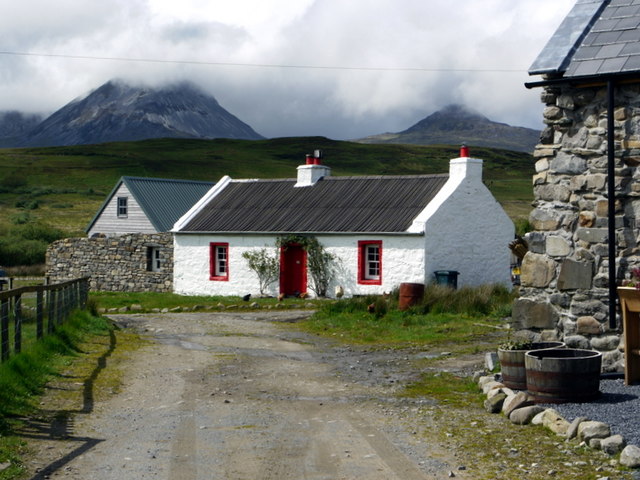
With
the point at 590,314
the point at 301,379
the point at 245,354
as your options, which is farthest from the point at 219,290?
the point at 590,314

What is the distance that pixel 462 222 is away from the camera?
30.0 meters

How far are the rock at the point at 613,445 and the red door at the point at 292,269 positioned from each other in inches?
945

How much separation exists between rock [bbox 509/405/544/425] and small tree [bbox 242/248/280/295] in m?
22.7

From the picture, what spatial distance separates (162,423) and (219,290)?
23.9 metres

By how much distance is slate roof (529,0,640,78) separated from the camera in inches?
450

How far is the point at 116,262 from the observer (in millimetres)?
36969

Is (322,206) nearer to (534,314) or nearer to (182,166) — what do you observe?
(534,314)

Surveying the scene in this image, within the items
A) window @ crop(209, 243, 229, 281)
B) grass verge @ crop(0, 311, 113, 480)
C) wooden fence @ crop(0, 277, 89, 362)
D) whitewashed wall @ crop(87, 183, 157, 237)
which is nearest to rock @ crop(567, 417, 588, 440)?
grass verge @ crop(0, 311, 113, 480)

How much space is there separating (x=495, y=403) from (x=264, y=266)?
22.3 metres

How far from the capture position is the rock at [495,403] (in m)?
9.98

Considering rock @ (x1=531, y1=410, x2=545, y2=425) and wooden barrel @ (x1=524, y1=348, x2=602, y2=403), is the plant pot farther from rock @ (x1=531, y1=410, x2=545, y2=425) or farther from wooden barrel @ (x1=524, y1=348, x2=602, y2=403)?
rock @ (x1=531, y1=410, x2=545, y2=425)

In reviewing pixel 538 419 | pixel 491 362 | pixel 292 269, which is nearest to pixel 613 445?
pixel 538 419

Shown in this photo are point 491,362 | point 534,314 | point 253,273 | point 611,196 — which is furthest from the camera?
point 253,273

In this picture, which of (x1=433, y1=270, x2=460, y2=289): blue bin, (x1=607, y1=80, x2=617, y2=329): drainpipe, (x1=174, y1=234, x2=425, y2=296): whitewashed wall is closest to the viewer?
(x1=607, y1=80, x2=617, y2=329): drainpipe
